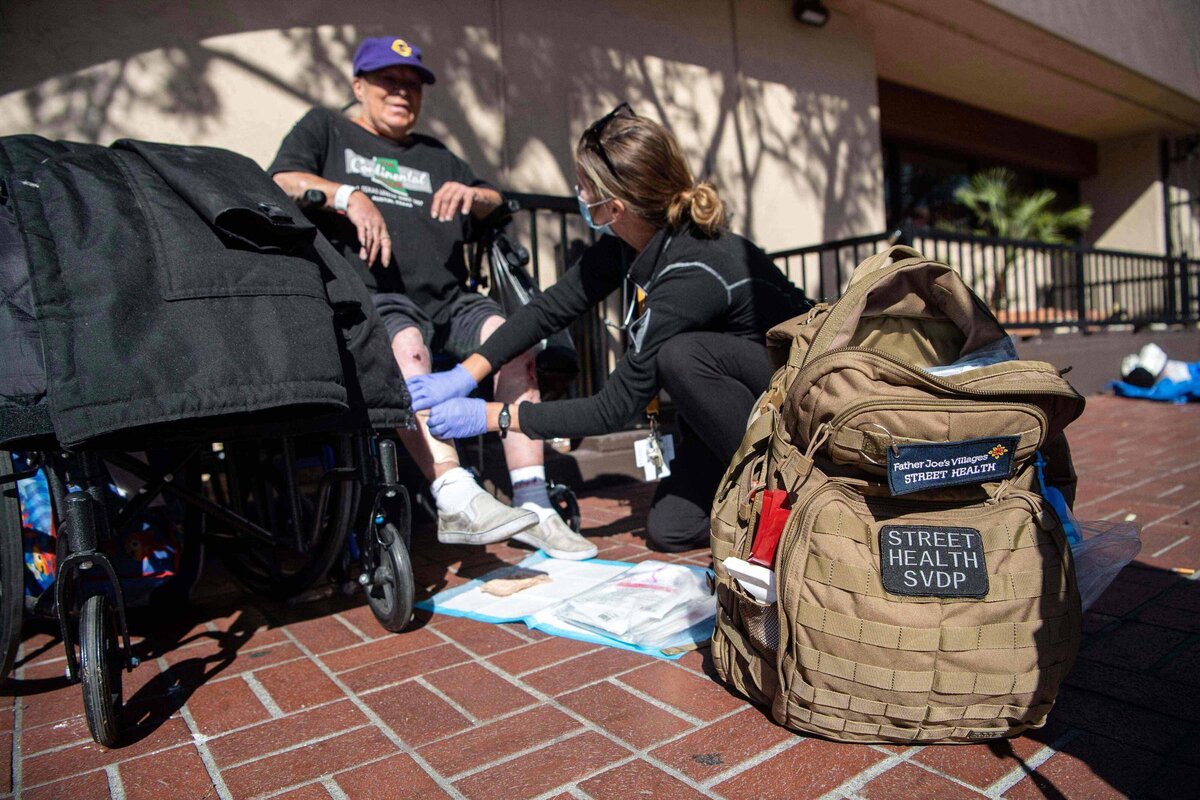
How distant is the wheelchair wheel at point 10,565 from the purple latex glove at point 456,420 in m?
1.14

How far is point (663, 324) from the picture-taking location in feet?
9.05

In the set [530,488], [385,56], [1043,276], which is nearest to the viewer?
[530,488]

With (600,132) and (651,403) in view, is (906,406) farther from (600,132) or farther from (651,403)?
(600,132)

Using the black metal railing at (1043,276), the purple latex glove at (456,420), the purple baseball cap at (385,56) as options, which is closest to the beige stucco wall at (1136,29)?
the black metal railing at (1043,276)

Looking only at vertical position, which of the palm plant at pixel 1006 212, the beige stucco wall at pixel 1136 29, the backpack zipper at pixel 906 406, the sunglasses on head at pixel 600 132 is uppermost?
the beige stucco wall at pixel 1136 29

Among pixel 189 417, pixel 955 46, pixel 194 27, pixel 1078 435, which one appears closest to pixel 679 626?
pixel 189 417

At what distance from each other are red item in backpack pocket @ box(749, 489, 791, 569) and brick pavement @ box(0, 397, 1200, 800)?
1.28 ft

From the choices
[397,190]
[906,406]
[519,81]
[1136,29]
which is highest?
[1136,29]

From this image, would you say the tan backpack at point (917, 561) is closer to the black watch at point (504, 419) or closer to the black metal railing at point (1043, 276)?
the black watch at point (504, 419)

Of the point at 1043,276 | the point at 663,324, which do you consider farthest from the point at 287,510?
the point at 1043,276

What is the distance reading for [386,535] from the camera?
7.65 ft

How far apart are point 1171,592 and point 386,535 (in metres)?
2.38

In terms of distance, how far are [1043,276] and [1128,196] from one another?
4156 millimetres

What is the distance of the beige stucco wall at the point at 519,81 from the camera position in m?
4.04
